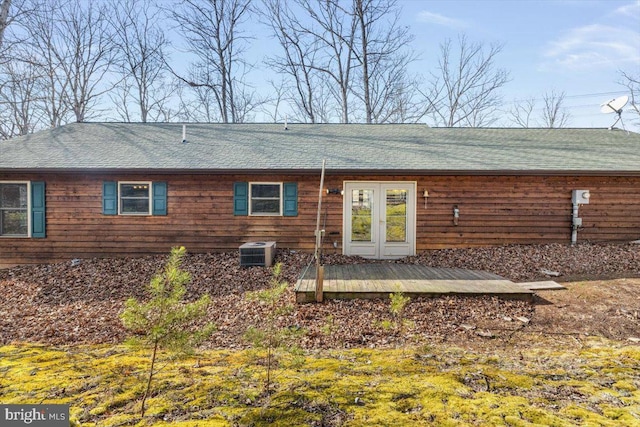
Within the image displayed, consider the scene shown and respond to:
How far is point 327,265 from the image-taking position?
25.5 ft

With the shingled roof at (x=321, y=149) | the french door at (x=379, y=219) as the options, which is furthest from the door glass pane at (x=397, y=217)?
the shingled roof at (x=321, y=149)

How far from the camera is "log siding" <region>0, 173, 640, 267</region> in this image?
8.70 meters

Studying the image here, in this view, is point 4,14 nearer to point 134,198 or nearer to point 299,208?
point 134,198

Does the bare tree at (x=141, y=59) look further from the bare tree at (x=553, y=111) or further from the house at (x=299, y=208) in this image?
the bare tree at (x=553, y=111)

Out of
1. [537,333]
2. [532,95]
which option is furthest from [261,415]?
[532,95]

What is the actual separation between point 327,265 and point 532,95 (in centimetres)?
2748

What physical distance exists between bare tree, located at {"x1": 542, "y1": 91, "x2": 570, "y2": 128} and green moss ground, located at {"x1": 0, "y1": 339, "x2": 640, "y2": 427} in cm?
2914

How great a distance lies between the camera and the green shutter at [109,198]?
342 inches

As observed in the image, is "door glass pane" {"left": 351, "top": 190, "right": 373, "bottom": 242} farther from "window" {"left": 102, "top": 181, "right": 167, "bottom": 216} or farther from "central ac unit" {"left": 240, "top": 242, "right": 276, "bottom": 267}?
"window" {"left": 102, "top": 181, "right": 167, "bottom": 216}

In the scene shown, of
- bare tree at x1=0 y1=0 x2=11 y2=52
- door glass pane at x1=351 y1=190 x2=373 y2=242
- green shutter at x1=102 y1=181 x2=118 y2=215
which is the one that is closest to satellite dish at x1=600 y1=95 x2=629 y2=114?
door glass pane at x1=351 y1=190 x2=373 y2=242

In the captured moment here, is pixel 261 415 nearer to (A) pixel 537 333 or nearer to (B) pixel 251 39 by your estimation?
(A) pixel 537 333

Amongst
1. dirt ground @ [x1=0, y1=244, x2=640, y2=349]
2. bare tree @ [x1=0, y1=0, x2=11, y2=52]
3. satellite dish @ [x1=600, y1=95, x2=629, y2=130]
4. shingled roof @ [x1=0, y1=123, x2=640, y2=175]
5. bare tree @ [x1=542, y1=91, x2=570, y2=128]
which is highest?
bare tree @ [x1=542, y1=91, x2=570, y2=128]

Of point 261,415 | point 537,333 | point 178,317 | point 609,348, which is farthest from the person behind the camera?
point 537,333

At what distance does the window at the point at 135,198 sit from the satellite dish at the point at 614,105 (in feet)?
51.5
